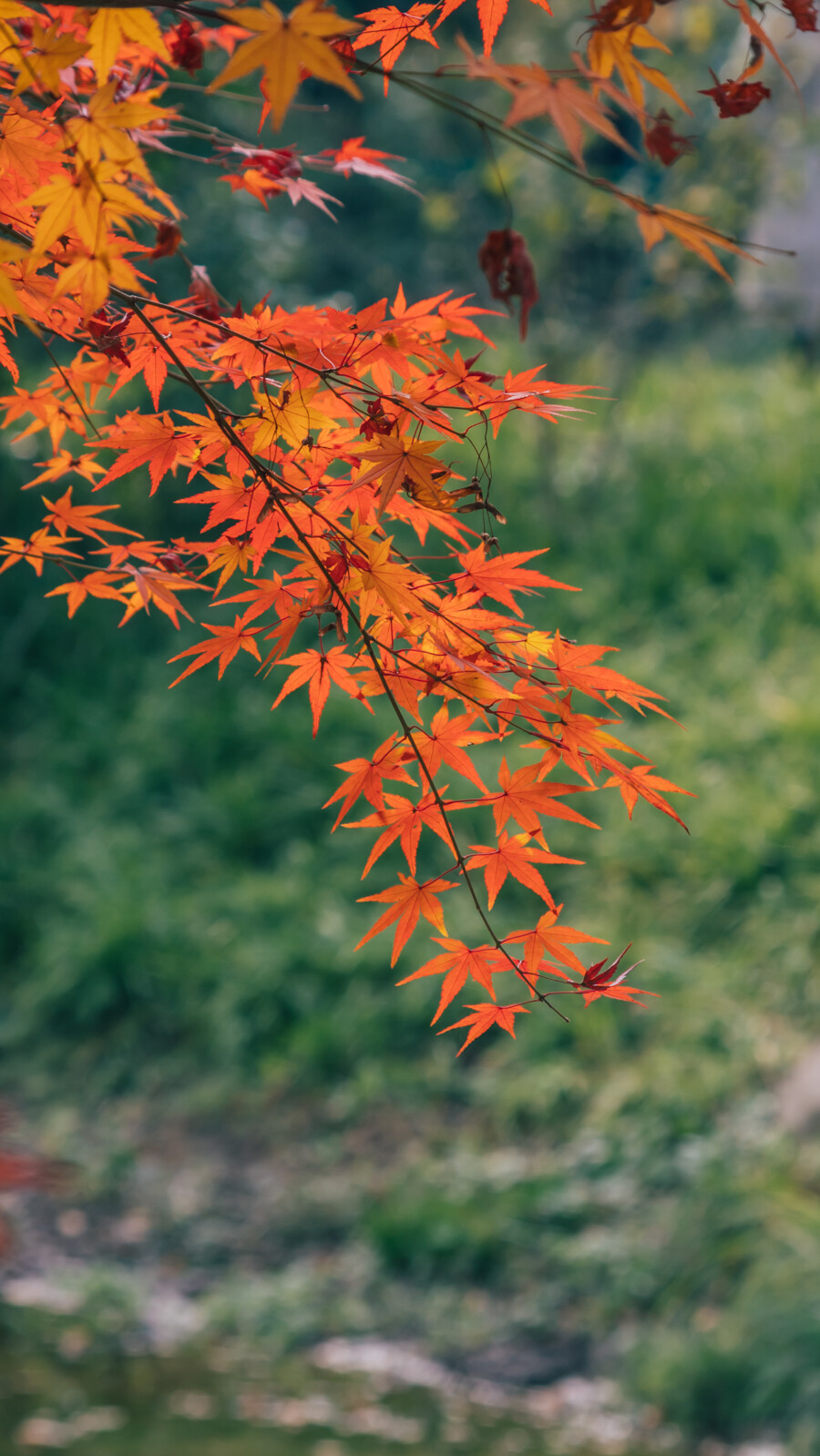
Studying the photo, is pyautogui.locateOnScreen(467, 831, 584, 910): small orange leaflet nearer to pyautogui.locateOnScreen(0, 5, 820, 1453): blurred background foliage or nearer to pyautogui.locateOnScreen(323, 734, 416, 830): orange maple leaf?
pyautogui.locateOnScreen(323, 734, 416, 830): orange maple leaf

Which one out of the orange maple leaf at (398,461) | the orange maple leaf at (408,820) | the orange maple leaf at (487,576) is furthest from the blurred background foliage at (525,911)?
the orange maple leaf at (398,461)

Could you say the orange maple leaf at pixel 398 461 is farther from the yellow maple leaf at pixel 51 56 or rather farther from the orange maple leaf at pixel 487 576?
the yellow maple leaf at pixel 51 56

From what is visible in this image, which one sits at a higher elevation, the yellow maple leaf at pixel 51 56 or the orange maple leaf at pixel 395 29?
the orange maple leaf at pixel 395 29

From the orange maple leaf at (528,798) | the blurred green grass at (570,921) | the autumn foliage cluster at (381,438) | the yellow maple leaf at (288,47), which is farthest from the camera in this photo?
the blurred green grass at (570,921)

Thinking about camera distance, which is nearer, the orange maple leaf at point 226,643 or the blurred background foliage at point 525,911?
the orange maple leaf at point 226,643

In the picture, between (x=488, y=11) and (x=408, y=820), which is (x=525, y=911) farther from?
(x=488, y=11)

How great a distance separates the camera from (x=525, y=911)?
164 inches

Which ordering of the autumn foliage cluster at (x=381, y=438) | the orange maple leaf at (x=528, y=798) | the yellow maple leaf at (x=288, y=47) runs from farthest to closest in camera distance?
1. the orange maple leaf at (x=528, y=798)
2. the autumn foliage cluster at (x=381, y=438)
3. the yellow maple leaf at (x=288, y=47)

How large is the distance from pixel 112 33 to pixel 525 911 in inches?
142

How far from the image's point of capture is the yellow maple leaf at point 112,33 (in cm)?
80

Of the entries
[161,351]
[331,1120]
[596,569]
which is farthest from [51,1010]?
[161,351]

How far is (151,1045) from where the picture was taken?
4.03 m

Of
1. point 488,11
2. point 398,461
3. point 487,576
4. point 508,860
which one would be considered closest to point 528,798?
point 508,860

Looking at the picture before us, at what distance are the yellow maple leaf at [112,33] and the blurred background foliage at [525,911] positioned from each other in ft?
8.56
